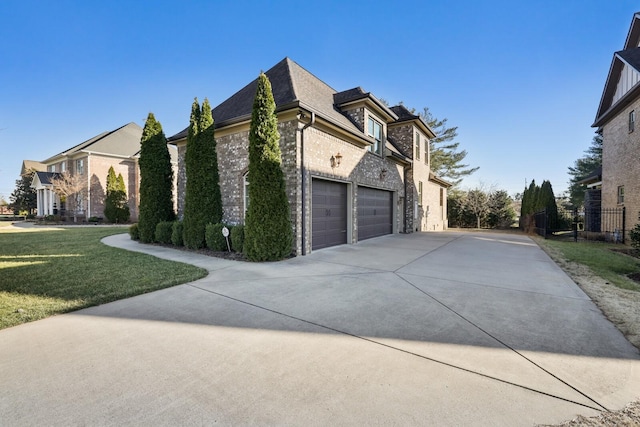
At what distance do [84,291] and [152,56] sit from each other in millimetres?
10490

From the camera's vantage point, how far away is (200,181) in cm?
968

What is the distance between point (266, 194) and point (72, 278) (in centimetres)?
445

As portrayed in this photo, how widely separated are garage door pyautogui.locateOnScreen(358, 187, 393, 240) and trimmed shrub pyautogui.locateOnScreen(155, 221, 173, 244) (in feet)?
24.4

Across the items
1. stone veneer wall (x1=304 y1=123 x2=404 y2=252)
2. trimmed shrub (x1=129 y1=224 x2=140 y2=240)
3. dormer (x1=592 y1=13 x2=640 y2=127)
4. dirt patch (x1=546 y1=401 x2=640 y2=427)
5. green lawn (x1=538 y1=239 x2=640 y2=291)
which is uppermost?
dormer (x1=592 y1=13 x2=640 y2=127)

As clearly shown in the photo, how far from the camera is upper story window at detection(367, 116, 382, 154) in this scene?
40.5ft

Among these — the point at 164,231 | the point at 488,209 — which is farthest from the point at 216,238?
the point at 488,209

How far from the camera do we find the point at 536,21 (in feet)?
29.9

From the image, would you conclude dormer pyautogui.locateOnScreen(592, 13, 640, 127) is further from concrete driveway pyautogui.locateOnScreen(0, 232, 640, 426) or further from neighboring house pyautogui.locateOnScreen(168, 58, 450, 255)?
concrete driveway pyautogui.locateOnScreen(0, 232, 640, 426)

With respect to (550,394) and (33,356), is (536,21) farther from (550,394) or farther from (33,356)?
(33,356)

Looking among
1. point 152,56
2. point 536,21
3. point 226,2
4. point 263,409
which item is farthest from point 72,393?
point 536,21

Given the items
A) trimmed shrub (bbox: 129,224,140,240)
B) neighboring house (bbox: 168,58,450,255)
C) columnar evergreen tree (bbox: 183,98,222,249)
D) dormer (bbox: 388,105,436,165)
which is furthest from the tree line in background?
trimmed shrub (bbox: 129,224,140,240)

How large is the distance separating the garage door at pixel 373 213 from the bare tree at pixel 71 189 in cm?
2471

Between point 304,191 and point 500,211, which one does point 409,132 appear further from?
point 500,211

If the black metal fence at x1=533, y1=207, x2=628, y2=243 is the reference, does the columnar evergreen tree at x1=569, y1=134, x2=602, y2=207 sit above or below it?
above
